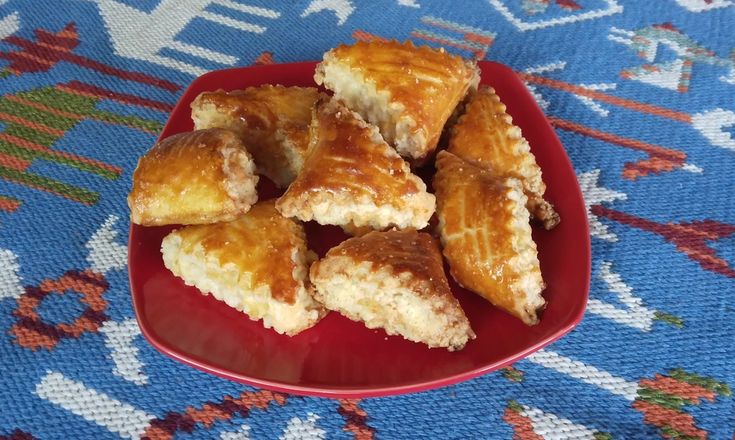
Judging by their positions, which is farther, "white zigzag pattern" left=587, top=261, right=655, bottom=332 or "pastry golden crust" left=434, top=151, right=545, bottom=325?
"white zigzag pattern" left=587, top=261, right=655, bottom=332


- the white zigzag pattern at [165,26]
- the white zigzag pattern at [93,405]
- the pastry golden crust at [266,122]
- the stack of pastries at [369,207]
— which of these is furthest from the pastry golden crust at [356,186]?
the white zigzag pattern at [165,26]

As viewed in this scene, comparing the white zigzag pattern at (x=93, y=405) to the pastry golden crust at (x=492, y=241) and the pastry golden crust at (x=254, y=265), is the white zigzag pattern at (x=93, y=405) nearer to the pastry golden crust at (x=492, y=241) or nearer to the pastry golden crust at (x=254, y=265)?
the pastry golden crust at (x=254, y=265)

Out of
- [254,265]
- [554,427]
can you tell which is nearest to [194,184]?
[254,265]

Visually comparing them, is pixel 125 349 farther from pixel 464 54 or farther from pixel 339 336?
pixel 464 54

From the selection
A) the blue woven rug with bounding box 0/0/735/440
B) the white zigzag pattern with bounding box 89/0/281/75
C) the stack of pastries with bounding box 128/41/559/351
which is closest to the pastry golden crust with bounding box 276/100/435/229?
the stack of pastries with bounding box 128/41/559/351

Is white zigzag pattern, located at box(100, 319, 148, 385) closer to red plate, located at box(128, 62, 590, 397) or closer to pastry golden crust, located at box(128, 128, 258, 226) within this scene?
red plate, located at box(128, 62, 590, 397)

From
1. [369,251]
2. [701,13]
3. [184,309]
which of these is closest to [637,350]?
[369,251]

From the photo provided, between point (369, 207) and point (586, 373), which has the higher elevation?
point (369, 207)

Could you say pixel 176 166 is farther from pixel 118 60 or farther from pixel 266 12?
pixel 266 12
